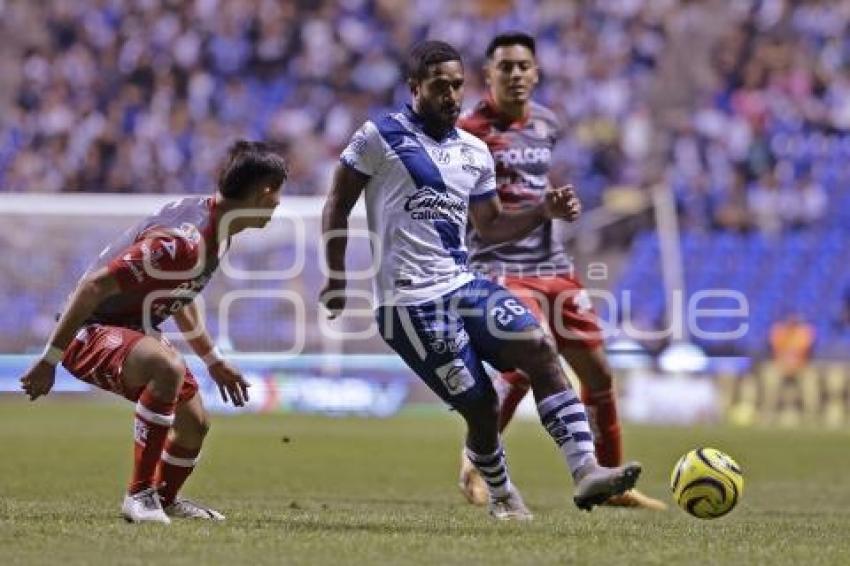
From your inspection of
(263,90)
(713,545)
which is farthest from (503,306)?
(263,90)

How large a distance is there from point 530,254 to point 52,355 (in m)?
4.20

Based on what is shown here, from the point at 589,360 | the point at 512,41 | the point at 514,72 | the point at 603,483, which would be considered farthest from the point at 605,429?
the point at 603,483

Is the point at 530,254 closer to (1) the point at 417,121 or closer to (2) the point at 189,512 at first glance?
(1) the point at 417,121

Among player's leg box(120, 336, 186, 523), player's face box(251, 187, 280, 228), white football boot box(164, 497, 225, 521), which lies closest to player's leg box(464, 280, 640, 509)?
player's face box(251, 187, 280, 228)

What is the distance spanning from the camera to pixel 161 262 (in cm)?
851

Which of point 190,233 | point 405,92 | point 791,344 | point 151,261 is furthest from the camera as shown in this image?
point 405,92

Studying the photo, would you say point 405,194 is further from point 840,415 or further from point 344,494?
point 840,415

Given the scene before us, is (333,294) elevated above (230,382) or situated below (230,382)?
above

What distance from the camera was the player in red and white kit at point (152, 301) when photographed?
8391mm

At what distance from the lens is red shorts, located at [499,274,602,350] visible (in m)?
11.2

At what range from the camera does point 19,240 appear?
24.3m

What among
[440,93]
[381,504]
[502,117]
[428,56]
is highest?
[428,56]

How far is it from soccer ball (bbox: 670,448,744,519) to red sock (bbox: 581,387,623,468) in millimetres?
1967

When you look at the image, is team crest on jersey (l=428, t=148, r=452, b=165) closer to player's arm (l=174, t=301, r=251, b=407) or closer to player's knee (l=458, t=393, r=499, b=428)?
player's knee (l=458, t=393, r=499, b=428)
